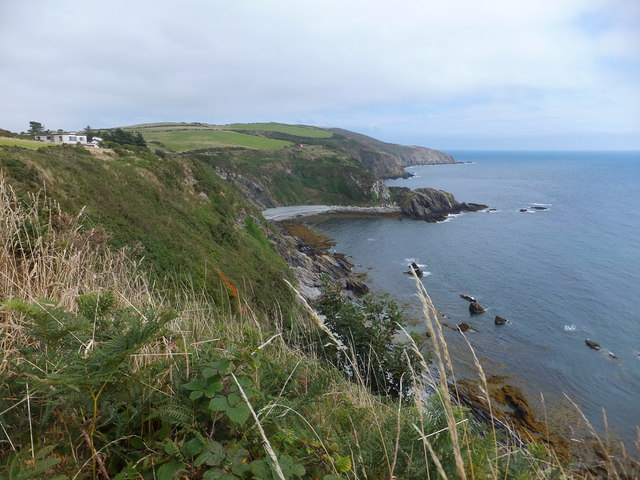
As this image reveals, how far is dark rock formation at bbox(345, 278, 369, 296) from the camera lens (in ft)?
124

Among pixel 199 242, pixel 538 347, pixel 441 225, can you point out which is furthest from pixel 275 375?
pixel 441 225

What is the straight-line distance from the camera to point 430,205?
263 feet

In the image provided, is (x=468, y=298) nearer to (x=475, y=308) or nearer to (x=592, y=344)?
(x=475, y=308)

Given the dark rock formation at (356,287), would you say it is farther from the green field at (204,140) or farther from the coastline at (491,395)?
the green field at (204,140)

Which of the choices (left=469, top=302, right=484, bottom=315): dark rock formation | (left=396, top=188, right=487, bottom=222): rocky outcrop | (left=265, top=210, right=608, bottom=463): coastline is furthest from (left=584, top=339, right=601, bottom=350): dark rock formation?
(left=396, top=188, right=487, bottom=222): rocky outcrop

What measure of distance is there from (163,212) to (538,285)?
35809 millimetres

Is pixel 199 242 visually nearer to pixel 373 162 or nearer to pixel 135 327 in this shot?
pixel 135 327

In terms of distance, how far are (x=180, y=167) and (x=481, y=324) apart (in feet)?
103

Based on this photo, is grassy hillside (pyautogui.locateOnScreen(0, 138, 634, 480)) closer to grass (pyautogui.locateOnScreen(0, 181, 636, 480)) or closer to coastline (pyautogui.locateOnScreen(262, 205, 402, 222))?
grass (pyautogui.locateOnScreen(0, 181, 636, 480))

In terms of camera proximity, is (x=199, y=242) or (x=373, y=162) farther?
(x=373, y=162)

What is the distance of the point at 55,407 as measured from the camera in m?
2.08

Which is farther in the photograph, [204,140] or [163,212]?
[204,140]

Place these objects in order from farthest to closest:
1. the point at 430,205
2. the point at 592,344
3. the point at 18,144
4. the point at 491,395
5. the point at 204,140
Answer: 1. the point at 204,140
2. the point at 430,205
3. the point at 18,144
4. the point at 592,344
5. the point at 491,395

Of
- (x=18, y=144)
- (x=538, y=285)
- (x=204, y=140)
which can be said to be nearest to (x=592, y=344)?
(x=538, y=285)
